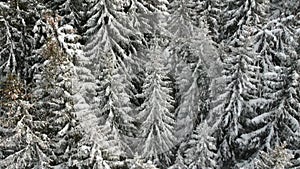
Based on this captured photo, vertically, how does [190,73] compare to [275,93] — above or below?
above

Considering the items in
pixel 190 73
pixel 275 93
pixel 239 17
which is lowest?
pixel 275 93

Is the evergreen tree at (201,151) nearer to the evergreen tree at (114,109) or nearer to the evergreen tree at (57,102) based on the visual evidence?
the evergreen tree at (114,109)

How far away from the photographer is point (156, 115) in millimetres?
19250

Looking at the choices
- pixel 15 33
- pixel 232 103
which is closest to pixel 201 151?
pixel 232 103

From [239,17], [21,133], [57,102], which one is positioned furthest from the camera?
[239,17]

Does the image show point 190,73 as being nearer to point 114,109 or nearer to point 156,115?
point 156,115

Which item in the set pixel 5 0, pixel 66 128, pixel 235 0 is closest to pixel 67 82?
pixel 66 128

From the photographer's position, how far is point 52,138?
16906 mm

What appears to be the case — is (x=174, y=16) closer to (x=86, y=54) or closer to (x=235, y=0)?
(x=235, y=0)

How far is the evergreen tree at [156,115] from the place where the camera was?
18578mm

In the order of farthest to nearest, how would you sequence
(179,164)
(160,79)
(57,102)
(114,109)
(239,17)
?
Result: 1. (239,17)
2. (179,164)
3. (160,79)
4. (114,109)
5. (57,102)

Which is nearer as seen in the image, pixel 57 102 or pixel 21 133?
pixel 57 102

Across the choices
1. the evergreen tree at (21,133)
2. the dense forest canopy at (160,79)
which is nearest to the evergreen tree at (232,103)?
the dense forest canopy at (160,79)

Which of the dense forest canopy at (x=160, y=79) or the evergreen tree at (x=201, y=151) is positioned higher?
the dense forest canopy at (x=160, y=79)
